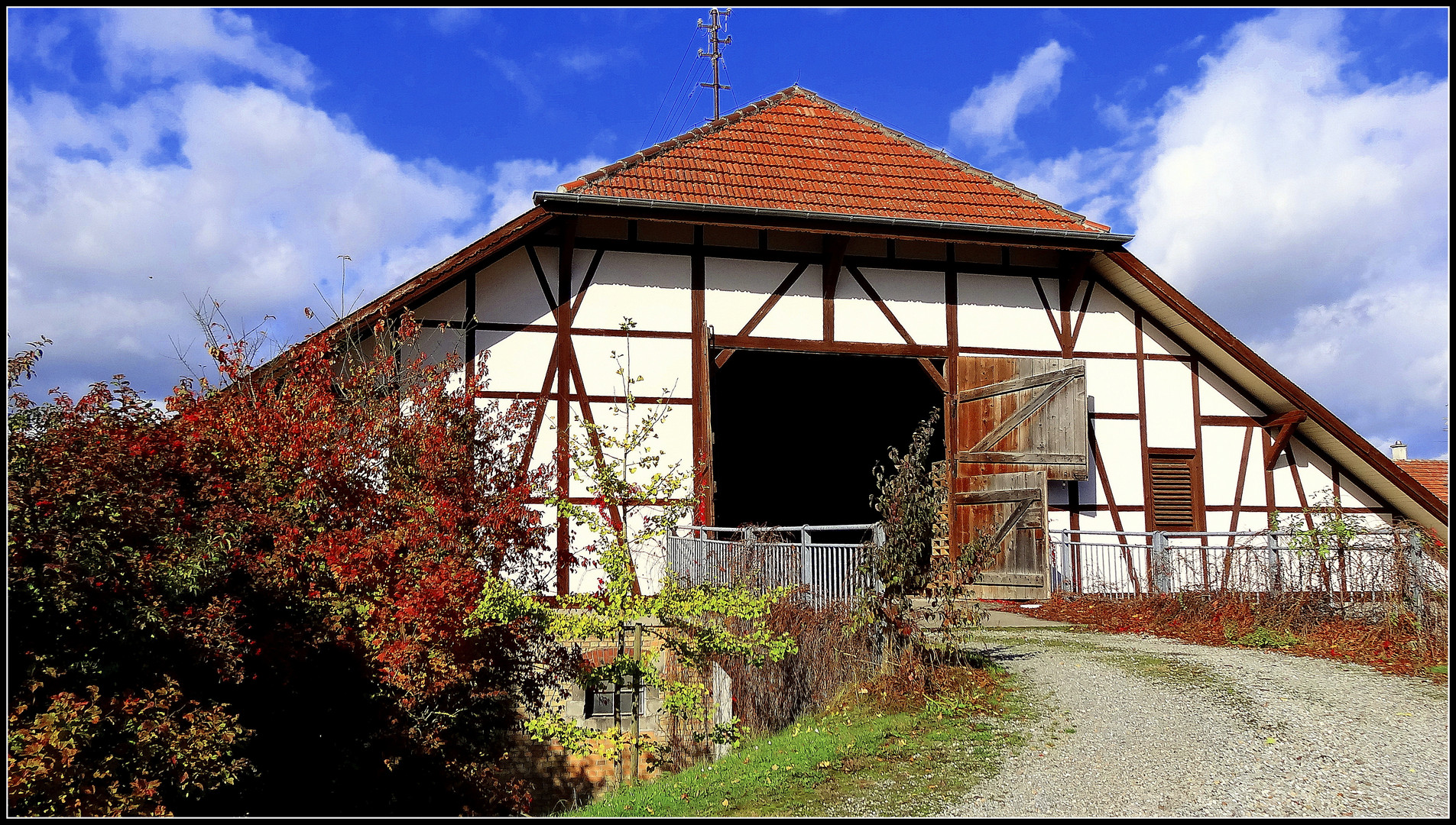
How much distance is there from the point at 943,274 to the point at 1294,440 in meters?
6.54

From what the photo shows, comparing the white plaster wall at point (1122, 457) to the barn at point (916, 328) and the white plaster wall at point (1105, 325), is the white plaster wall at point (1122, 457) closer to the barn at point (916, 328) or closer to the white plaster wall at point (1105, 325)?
the barn at point (916, 328)

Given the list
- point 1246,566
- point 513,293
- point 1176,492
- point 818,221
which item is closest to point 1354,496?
point 1176,492

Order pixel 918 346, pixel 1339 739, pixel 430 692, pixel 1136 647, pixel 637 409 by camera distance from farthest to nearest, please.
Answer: pixel 918 346
pixel 637 409
pixel 1136 647
pixel 430 692
pixel 1339 739

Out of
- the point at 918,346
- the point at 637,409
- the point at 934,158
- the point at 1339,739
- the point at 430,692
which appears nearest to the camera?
the point at 1339,739

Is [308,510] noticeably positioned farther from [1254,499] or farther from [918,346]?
[1254,499]

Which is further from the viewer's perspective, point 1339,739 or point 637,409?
point 637,409

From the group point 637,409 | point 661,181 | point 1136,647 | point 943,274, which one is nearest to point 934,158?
point 943,274

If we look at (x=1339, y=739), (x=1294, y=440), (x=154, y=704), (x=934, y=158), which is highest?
(x=934, y=158)

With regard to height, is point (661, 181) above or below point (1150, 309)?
above

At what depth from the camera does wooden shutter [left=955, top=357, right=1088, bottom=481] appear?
14.8 metres

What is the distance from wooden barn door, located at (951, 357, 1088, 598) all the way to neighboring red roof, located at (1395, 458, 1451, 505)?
12.6m

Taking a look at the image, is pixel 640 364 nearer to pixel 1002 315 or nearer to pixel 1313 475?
pixel 1002 315

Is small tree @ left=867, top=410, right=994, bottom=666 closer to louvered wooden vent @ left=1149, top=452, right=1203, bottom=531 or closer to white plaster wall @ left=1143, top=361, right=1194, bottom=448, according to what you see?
louvered wooden vent @ left=1149, top=452, right=1203, bottom=531

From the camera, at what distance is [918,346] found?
15.4m
